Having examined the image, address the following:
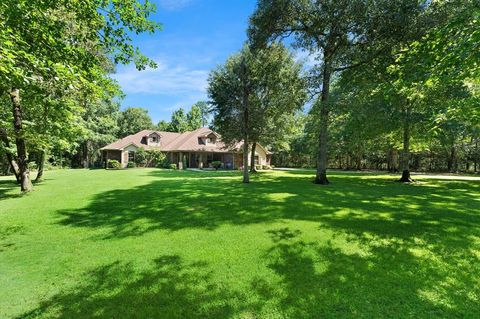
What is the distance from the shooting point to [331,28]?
52.8ft

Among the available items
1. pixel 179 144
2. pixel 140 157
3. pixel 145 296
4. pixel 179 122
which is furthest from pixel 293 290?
pixel 179 122

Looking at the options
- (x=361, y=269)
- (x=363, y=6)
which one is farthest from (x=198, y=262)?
(x=363, y=6)

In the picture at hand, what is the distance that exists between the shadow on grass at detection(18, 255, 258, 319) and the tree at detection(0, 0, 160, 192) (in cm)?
381

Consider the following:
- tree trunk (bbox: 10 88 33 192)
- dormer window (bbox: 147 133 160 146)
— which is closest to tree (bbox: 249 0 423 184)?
tree trunk (bbox: 10 88 33 192)

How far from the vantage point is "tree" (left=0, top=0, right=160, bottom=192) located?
539 cm

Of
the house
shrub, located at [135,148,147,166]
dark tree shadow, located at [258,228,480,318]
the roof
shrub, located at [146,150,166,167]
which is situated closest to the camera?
dark tree shadow, located at [258,228,480,318]

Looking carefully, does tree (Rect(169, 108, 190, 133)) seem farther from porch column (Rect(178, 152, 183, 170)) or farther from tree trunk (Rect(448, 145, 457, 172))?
tree trunk (Rect(448, 145, 457, 172))

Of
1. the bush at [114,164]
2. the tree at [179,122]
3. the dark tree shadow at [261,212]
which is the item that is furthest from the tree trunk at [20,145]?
the tree at [179,122]

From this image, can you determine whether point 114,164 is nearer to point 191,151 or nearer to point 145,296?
point 191,151

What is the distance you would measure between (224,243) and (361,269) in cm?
280

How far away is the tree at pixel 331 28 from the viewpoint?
1446cm

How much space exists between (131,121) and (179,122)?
1290 cm

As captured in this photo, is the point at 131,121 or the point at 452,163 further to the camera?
the point at 131,121

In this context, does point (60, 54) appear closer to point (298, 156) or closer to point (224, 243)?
point (224, 243)
